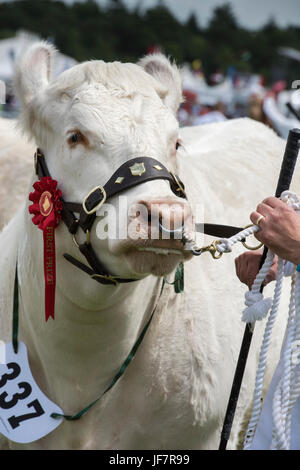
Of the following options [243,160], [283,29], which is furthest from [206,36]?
[243,160]

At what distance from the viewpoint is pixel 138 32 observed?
82.9 metres

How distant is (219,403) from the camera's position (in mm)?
3084

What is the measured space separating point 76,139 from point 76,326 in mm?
781

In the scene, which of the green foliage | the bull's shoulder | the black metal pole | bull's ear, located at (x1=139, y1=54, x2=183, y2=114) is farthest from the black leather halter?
the green foliage

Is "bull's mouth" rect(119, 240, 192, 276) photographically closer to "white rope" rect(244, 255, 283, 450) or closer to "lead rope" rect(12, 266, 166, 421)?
"white rope" rect(244, 255, 283, 450)

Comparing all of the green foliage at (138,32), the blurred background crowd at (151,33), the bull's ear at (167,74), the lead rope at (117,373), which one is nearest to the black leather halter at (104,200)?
the lead rope at (117,373)

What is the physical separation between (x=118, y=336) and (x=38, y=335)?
352 millimetres

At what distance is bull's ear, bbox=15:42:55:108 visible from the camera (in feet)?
9.07

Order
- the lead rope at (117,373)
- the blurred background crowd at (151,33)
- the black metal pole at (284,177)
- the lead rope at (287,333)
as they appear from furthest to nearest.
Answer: the blurred background crowd at (151,33), the lead rope at (117,373), the black metal pole at (284,177), the lead rope at (287,333)

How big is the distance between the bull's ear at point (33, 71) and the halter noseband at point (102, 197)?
14.3 inches

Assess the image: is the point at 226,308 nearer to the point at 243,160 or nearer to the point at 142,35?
the point at 243,160

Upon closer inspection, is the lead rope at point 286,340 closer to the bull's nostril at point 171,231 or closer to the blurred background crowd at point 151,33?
the bull's nostril at point 171,231

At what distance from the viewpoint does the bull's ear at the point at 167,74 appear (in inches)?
117


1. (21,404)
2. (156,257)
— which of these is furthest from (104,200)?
(21,404)
